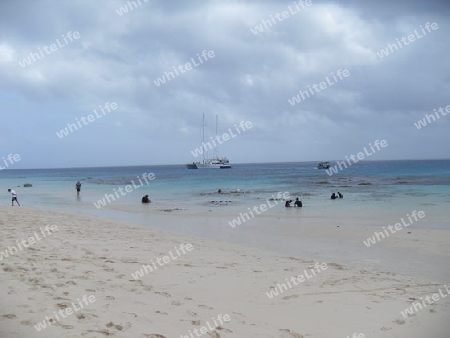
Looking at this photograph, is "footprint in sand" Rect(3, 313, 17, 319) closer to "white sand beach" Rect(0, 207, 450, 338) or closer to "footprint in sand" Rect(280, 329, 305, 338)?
"white sand beach" Rect(0, 207, 450, 338)

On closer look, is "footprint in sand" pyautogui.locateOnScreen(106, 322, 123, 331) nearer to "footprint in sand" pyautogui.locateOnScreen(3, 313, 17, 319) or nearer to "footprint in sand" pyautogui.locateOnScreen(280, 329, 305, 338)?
"footprint in sand" pyautogui.locateOnScreen(3, 313, 17, 319)

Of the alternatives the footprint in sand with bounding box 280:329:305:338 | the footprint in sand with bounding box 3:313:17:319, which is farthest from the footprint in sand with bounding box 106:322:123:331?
the footprint in sand with bounding box 280:329:305:338

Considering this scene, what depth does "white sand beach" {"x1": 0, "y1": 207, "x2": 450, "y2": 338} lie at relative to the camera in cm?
495

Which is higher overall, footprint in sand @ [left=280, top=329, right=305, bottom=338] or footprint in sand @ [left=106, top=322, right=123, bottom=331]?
footprint in sand @ [left=106, top=322, right=123, bottom=331]

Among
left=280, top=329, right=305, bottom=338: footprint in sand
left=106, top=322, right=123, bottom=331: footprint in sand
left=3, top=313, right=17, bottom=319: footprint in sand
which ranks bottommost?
left=280, top=329, right=305, bottom=338: footprint in sand

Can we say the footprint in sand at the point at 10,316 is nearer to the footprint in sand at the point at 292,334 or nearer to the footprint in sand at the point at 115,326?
the footprint in sand at the point at 115,326

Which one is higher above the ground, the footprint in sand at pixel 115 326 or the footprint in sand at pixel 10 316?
the footprint in sand at pixel 10 316

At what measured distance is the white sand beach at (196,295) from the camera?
495 cm

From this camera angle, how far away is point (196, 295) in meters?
6.49

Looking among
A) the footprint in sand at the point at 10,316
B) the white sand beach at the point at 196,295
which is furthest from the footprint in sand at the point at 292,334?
the footprint in sand at the point at 10,316

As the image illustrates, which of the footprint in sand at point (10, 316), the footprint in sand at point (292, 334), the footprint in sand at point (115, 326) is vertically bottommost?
the footprint in sand at point (292, 334)

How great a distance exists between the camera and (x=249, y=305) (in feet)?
20.2

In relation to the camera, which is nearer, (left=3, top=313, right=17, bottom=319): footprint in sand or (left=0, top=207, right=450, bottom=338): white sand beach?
(left=3, top=313, right=17, bottom=319): footprint in sand

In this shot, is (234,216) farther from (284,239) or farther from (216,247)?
(216,247)
